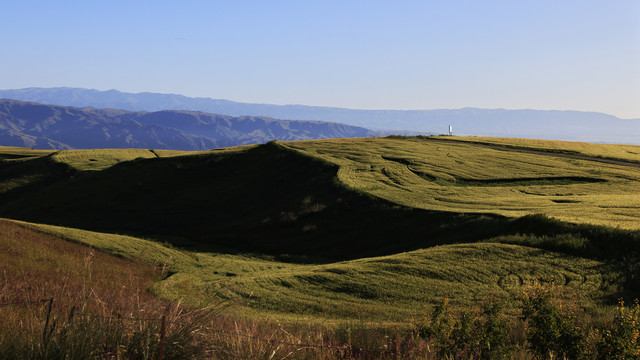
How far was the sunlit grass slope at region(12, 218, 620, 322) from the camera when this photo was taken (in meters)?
16.6

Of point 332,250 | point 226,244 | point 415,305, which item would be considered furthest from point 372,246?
point 415,305

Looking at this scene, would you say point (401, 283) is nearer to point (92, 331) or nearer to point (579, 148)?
point (92, 331)

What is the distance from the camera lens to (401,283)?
62.5ft

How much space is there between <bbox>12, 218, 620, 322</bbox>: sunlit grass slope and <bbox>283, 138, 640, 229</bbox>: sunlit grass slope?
5752 millimetres

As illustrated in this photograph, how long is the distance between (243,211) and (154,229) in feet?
28.2

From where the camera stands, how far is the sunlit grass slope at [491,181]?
2888 centimetres

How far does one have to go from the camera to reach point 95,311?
30.4 ft

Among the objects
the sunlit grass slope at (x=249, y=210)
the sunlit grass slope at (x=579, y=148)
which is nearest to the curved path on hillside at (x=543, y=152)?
the sunlit grass slope at (x=579, y=148)

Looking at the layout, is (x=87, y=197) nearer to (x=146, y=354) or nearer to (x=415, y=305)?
(x=415, y=305)

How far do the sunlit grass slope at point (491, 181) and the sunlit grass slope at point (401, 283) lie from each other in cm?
575

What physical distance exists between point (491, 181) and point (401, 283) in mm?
26539

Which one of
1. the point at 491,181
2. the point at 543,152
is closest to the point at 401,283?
the point at 491,181

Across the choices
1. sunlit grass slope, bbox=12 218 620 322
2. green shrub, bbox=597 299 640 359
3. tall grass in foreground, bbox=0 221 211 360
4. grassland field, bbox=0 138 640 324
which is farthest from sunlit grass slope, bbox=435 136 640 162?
tall grass in foreground, bbox=0 221 211 360

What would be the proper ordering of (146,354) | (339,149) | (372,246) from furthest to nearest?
(339,149), (372,246), (146,354)
